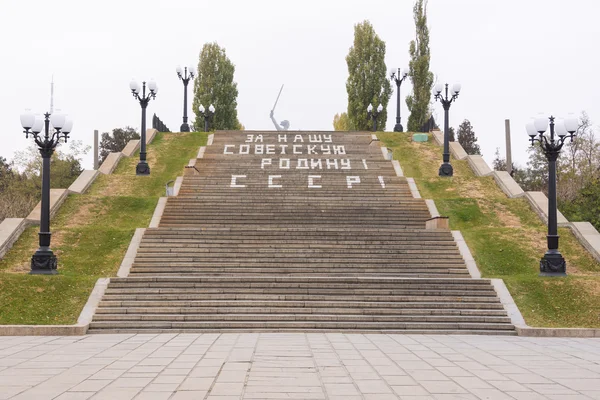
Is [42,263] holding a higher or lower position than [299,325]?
higher

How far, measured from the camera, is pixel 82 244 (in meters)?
19.3

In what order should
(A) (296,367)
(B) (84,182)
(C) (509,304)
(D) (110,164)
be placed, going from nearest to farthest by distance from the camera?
1. (A) (296,367)
2. (C) (509,304)
3. (B) (84,182)
4. (D) (110,164)

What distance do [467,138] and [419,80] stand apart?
60.4ft

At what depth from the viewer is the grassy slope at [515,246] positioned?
14.9 m

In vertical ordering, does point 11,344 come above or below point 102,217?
below

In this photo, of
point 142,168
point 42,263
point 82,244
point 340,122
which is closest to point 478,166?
point 142,168

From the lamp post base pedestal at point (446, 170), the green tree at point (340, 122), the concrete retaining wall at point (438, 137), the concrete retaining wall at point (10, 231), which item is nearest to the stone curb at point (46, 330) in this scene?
the concrete retaining wall at point (10, 231)

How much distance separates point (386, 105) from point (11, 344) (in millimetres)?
43353

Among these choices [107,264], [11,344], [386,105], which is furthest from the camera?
[386,105]

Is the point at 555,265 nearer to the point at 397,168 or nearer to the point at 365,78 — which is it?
the point at 397,168

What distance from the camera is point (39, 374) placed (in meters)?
8.45

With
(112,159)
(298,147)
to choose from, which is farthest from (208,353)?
(298,147)

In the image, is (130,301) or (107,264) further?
(107,264)

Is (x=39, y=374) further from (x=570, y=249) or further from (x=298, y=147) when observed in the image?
(x=298, y=147)
